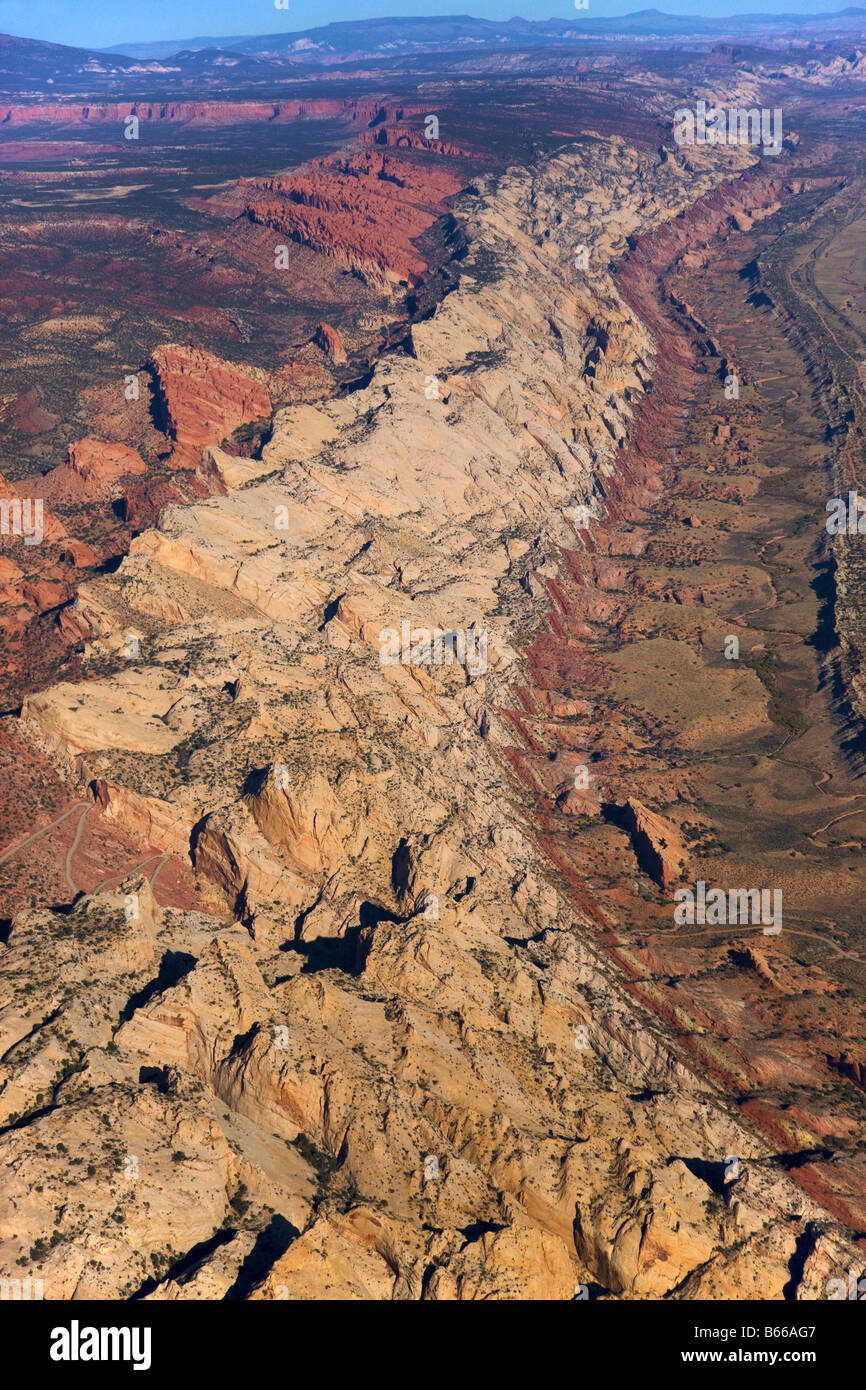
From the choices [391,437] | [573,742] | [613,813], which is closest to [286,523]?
[391,437]

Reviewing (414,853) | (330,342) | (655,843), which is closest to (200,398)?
(330,342)

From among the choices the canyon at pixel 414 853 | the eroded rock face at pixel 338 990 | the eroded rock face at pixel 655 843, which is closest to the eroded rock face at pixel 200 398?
the canyon at pixel 414 853

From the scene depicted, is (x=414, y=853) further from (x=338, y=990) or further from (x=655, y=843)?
(x=655, y=843)

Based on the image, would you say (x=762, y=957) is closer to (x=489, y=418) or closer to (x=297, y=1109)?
(x=297, y=1109)

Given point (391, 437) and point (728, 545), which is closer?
point (391, 437)

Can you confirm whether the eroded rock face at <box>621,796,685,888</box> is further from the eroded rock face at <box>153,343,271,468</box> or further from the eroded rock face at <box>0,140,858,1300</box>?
the eroded rock face at <box>153,343,271,468</box>

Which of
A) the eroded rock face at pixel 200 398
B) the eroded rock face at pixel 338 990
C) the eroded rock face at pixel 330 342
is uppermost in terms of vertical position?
the eroded rock face at pixel 330 342

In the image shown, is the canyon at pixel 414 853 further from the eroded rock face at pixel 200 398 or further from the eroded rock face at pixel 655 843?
the eroded rock face at pixel 200 398

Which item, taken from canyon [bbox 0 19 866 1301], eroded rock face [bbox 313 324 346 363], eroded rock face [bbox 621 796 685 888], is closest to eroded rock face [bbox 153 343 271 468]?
canyon [bbox 0 19 866 1301]
